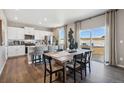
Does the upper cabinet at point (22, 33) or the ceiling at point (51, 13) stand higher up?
the ceiling at point (51, 13)

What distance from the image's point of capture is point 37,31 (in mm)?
7676

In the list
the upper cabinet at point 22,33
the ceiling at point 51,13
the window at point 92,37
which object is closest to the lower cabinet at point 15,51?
the upper cabinet at point 22,33

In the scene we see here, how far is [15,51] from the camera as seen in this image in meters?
6.20

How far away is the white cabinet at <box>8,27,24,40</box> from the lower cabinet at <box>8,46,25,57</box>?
70 cm

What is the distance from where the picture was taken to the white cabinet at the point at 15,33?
6160mm

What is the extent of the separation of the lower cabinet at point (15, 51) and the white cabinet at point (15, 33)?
2.30ft

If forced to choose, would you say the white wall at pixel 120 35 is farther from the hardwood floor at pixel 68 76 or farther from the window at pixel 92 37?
the window at pixel 92 37

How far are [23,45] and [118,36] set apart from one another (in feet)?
19.6

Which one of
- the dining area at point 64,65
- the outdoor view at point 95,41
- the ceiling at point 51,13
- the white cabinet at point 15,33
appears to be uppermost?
the ceiling at point 51,13

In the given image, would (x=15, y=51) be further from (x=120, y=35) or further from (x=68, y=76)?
(x=120, y=35)

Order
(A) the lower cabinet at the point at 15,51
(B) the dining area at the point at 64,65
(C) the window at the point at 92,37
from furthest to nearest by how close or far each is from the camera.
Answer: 1. (A) the lower cabinet at the point at 15,51
2. (C) the window at the point at 92,37
3. (B) the dining area at the point at 64,65

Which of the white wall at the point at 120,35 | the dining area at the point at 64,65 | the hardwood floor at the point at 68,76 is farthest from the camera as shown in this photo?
the white wall at the point at 120,35
